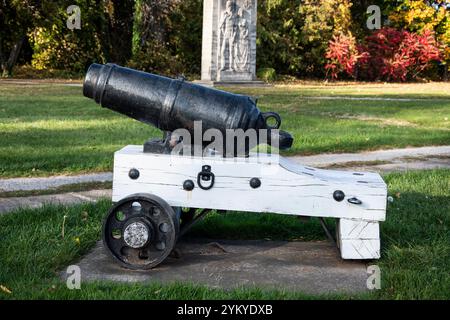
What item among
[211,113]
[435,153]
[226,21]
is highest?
[226,21]

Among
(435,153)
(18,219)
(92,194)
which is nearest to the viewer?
(18,219)

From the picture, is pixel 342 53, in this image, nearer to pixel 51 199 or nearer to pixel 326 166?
pixel 326 166

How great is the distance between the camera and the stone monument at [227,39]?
20.5 m

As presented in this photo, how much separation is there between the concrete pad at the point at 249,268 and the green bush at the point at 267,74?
22.6 meters

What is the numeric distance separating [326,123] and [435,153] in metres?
3.08

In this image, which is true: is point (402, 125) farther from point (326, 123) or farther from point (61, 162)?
point (61, 162)

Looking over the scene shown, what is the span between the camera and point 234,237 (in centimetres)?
507

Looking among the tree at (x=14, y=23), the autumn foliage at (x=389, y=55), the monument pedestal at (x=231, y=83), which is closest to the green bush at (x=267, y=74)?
the autumn foliage at (x=389, y=55)

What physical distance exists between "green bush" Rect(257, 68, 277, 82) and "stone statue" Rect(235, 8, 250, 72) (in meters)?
5.85

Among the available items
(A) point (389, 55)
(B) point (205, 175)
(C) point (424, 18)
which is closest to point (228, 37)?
(A) point (389, 55)

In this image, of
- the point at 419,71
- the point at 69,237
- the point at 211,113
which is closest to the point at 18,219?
the point at 69,237

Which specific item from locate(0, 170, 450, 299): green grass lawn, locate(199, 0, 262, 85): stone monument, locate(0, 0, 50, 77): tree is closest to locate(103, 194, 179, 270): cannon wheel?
locate(0, 170, 450, 299): green grass lawn

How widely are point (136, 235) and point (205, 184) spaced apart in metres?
0.52

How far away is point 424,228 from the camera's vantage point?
Answer: 16.5ft
